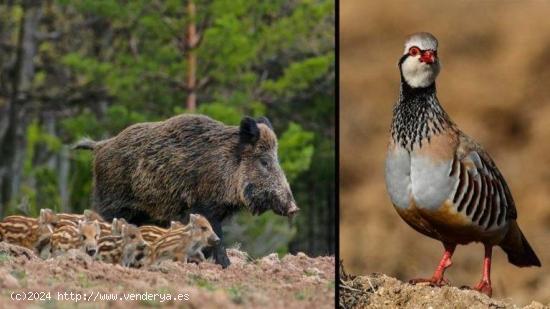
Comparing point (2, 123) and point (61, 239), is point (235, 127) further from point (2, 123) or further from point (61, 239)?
point (2, 123)

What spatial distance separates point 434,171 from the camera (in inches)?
286

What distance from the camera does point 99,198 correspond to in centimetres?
813

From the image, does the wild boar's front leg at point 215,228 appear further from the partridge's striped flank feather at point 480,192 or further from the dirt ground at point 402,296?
the partridge's striped flank feather at point 480,192

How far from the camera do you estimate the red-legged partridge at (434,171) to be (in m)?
7.28

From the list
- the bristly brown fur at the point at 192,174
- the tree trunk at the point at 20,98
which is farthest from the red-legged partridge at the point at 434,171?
the tree trunk at the point at 20,98

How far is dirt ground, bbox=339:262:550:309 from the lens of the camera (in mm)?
7426

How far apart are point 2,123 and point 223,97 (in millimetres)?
4864

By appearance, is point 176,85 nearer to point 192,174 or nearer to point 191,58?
point 191,58

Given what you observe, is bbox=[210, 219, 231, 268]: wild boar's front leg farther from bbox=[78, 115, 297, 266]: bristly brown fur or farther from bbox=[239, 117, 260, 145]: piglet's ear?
bbox=[239, 117, 260, 145]: piglet's ear

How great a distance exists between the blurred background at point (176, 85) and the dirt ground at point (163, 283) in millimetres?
5255

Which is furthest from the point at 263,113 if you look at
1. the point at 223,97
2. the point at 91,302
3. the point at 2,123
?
the point at 91,302

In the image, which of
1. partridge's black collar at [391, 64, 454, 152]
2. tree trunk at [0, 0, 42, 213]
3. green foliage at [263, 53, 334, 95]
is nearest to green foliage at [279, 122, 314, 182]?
green foliage at [263, 53, 334, 95]

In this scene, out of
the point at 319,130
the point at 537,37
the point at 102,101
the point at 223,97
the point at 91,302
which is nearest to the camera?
the point at 91,302

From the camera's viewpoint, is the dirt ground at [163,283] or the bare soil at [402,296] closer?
the dirt ground at [163,283]
